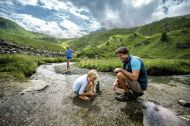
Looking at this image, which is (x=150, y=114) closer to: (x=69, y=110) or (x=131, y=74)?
(x=131, y=74)

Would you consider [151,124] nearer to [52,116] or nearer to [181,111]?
[181,111]

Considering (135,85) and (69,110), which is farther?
(135,85)

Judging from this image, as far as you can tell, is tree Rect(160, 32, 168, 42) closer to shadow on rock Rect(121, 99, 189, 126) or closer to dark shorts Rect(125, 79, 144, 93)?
shadow on rock Rect(121, 99, 189, 126)

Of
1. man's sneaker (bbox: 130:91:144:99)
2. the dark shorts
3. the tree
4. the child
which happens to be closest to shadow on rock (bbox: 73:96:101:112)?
the child

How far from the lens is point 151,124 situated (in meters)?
7.21

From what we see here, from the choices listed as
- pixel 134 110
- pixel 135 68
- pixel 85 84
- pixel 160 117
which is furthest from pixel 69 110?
pixel 160 117

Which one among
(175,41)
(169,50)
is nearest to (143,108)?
(169,50)

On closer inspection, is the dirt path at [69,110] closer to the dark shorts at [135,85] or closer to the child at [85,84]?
the child at [85,84]

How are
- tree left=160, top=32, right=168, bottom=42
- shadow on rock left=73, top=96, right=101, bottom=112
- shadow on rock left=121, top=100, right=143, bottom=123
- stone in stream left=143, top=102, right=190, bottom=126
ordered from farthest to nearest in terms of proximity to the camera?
1. tree left=160, top=32, right=168, bottom=42
2. shadow on rock left=73, top=96, right=101, bottom=112
3. shadow on rock left=121, top=100, right=143, bottom=123
4. stone in stream left=143, top=102, right=190, bottom=126

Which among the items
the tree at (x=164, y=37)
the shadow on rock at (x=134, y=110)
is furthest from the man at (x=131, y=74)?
the tree at (x=164, y=37)

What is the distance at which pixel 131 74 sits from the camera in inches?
348

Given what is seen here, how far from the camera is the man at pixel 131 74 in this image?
29.0ft

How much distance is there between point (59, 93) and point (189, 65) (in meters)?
29.4

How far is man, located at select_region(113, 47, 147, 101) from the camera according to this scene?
348 inches
